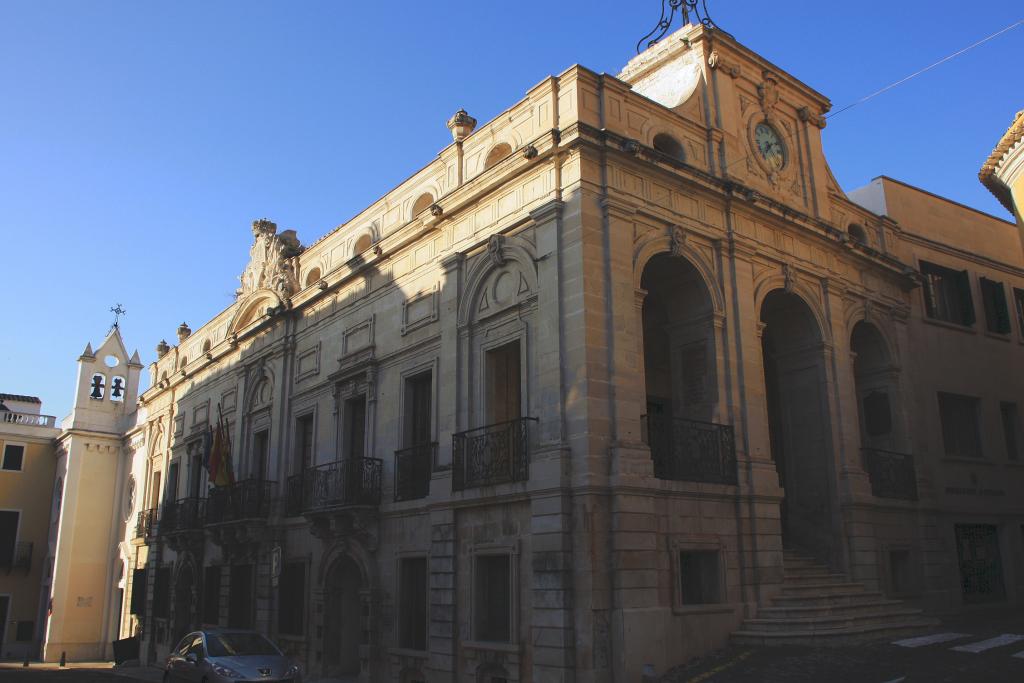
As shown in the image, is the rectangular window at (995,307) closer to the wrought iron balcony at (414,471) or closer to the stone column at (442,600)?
the wrought iron balcony at (414,471)

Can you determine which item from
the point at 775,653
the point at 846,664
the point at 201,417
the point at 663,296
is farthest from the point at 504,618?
the point at 201,417

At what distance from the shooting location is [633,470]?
40.2ft

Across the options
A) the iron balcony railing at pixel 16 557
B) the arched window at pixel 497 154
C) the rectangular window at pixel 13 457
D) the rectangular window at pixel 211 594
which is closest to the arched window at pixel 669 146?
the arched window at pixel 497 154

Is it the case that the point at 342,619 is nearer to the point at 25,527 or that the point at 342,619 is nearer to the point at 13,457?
the point at 25,527

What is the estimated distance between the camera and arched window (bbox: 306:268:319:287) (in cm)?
2167

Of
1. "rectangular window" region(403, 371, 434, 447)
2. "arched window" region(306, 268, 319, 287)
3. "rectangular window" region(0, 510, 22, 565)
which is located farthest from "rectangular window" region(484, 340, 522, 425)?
"rectangular window" region(0, 510, 22, 565)

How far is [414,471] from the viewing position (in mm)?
15805

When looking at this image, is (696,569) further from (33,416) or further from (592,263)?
(33,416)

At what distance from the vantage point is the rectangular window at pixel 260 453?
22.5 m

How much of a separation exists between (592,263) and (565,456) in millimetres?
2860

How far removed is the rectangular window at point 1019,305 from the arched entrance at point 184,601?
73.8 feet

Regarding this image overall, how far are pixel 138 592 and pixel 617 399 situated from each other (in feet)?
75.2

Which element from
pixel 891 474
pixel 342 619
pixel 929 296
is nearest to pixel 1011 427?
pixel 929 296

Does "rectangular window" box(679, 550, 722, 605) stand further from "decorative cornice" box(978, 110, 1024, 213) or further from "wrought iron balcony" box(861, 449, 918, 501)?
"decorative cornice" box(978, 110, 1024, 213)
